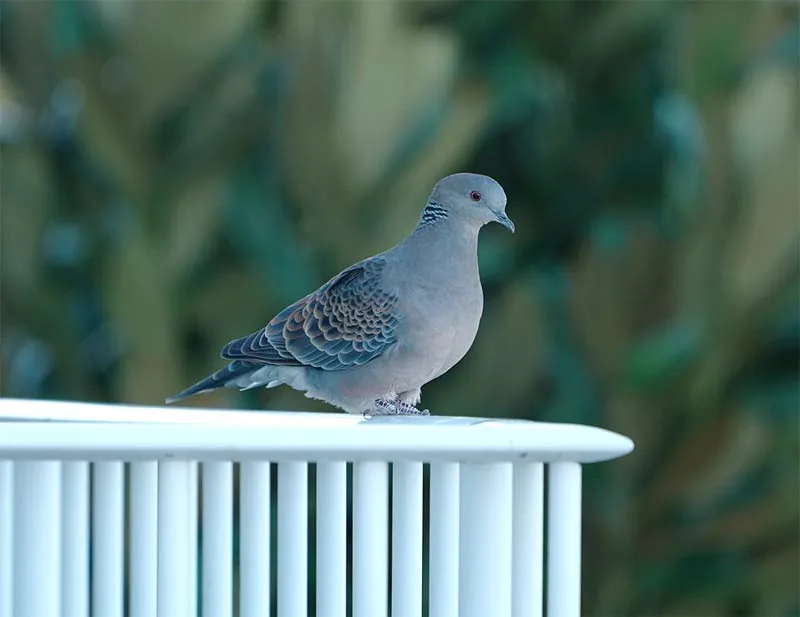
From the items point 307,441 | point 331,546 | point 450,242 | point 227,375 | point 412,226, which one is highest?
point 412,226

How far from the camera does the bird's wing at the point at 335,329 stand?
223cm

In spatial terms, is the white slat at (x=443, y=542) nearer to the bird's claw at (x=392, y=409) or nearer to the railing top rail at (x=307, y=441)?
the railing top rail at (x=307, y=441)

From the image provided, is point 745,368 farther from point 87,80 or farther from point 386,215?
point 87,80

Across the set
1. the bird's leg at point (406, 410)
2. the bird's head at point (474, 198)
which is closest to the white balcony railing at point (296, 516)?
the bird's leg at point (406, 410)

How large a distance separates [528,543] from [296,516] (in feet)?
0.97

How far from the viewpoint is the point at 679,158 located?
4.79m

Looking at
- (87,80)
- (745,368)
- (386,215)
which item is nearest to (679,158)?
(745,368)

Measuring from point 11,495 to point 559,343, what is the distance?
3.30 m

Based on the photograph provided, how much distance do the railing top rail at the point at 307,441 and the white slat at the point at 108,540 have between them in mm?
145

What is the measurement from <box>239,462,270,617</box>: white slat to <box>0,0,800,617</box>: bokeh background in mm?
2354

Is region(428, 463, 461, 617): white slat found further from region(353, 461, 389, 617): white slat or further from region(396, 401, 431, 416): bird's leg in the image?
region(396, 401, 431, 416): bird's leg

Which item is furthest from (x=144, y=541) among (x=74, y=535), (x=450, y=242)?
(x=450, y=242)

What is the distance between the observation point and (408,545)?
1606 mm

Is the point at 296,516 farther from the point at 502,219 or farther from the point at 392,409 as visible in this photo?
the point at 502,219
